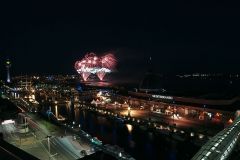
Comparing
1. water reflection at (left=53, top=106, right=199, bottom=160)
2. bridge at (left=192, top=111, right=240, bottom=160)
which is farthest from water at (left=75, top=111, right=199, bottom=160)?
bridge at (left=192, top=111, right=240, bottom=160)

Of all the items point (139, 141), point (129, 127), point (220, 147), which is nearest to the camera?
point (220, 147)

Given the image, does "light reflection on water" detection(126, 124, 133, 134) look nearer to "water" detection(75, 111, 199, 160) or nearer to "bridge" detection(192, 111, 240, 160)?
"water" detection(75, 111, 199, 160)

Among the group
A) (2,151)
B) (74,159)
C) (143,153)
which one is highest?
(2,151)

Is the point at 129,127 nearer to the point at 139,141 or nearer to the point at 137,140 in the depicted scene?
the point at 137,140

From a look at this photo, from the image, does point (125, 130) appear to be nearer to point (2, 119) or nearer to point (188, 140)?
point (188, 140)

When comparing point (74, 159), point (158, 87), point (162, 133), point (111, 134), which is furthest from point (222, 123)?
point (158, 87)

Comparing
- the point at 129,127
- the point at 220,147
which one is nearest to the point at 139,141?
the point at 129,127
